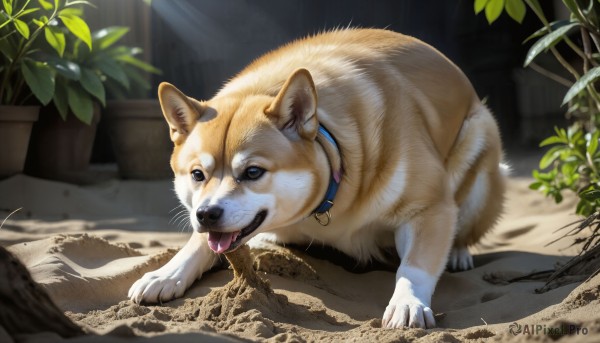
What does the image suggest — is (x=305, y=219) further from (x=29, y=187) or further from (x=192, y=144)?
(x=29, y=187)

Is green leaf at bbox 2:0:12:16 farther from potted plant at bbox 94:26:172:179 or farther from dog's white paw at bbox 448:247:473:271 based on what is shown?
dog's white paw at bbox 448:247:473:271

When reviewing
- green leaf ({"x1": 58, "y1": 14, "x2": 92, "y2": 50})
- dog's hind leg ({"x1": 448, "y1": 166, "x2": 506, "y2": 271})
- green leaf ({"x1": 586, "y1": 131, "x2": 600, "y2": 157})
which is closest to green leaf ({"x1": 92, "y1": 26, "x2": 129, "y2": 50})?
green leaf ({"x1": 58, "y1": 14, "x2": 92, "y2": 50})

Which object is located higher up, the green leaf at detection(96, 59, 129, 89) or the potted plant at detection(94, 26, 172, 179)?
the green leaf at detection(96, 59, 129, 89)

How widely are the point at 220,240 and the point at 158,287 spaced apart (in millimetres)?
368

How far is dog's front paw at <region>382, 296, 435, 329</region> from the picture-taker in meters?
2.45

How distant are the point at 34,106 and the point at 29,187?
56 centimetres

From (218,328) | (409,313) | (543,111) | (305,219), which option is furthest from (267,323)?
(543,111)

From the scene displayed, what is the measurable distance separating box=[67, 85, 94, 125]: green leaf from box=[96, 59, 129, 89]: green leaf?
13.0 inches

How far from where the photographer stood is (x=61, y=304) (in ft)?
8.62

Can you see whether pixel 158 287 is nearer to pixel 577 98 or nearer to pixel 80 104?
pixel 80 104

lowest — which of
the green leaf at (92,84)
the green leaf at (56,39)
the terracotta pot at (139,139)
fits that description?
the terracotta pot at (139,139)

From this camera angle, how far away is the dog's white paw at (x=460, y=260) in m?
3.51

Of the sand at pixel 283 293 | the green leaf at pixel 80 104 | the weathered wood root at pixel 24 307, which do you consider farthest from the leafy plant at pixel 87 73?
the weathered wood root at pixel 24 307

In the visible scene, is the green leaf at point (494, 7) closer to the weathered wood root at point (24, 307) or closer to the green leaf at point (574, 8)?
the green leaf at point (574, 8)
